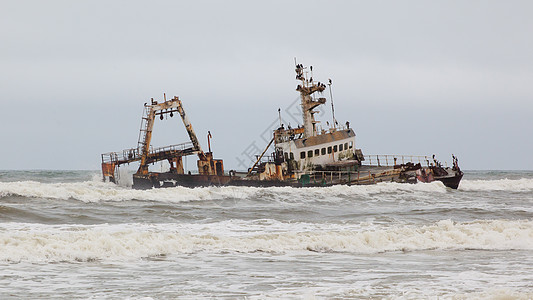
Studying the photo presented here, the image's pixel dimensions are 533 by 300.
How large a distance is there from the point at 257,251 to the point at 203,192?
50.7ft

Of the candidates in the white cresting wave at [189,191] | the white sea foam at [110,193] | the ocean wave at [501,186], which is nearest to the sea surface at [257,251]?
the white sea foam at [110,193]

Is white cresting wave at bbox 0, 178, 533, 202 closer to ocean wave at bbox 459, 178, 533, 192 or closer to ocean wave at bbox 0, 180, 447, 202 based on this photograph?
ocean wave at bbox 0, 180, 447, 202

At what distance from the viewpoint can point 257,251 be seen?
15.3 m

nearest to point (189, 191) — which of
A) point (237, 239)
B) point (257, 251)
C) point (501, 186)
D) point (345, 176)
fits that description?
point (345, 176)

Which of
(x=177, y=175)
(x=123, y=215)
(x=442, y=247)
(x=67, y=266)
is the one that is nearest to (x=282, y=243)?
(x=442, y=247)

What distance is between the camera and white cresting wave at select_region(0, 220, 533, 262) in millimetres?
13906

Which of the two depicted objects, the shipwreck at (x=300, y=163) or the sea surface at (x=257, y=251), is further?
the shipwreck at (x=300, y=163)

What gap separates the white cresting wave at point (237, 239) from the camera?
1391cm

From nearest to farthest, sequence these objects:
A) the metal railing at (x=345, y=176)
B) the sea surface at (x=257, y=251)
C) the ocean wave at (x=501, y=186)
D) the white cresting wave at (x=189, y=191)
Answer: the sea surface at (x=257, y=251), the white cresting wave at (x=189, y=191), the metal railing at (x=345, y=176), the ocean wave at (x=501, y=186)

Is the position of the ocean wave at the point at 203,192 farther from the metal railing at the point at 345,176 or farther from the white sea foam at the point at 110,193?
the metal railing at the point at 345,176

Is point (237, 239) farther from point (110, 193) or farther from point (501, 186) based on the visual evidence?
point (501, 186)

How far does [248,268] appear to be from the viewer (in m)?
12.9

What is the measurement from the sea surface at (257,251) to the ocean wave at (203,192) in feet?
2.23

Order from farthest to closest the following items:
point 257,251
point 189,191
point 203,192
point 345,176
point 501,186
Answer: point 501,186 → point 345,176 → point 189,191 → point 203,192 → point 257,251
